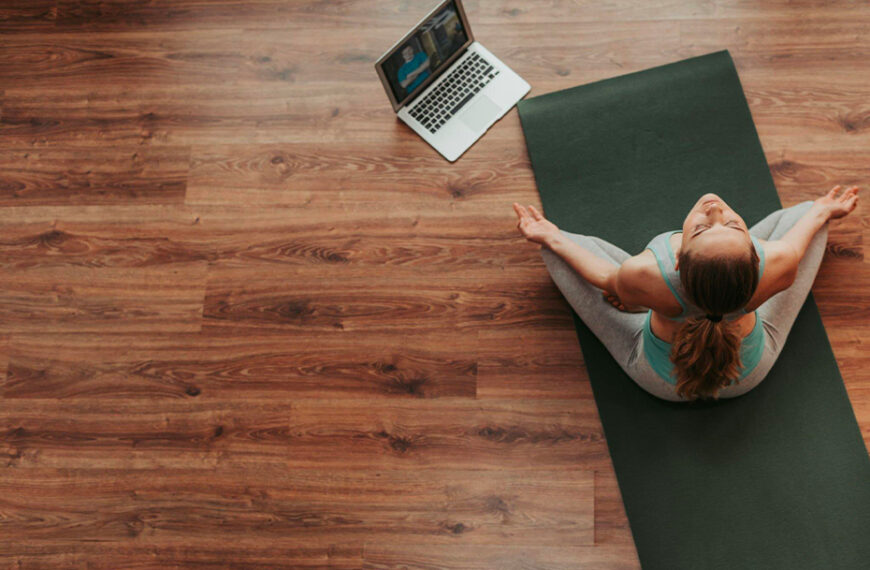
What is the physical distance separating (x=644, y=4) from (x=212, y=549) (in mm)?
2183

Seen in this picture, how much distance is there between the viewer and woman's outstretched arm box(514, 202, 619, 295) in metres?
1.86

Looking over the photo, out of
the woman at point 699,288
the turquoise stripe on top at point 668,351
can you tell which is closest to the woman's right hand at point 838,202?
the woman at point 699,288

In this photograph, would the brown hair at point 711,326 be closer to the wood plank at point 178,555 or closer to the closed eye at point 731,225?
the closed eye at point 731,225

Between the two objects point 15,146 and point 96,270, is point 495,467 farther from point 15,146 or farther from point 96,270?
point 15,146

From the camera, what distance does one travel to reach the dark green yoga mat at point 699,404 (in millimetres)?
1889

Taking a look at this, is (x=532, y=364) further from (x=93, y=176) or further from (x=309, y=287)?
(x=93, y=176)

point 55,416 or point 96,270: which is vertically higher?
point 96,270

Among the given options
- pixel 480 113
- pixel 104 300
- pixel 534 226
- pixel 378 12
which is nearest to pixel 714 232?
pixel 534 226

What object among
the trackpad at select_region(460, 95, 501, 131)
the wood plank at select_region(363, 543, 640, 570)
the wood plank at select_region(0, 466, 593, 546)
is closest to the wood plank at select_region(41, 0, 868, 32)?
the trackpad at select_region(460, 95, 501, 131)

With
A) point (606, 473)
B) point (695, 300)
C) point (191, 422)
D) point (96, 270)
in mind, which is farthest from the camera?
point (96, 270)

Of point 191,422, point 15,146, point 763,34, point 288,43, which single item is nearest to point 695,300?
point 763,34

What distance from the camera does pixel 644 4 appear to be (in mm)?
2305

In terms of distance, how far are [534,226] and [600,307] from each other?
302 millimetres

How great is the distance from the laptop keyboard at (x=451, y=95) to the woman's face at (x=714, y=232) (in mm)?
935
